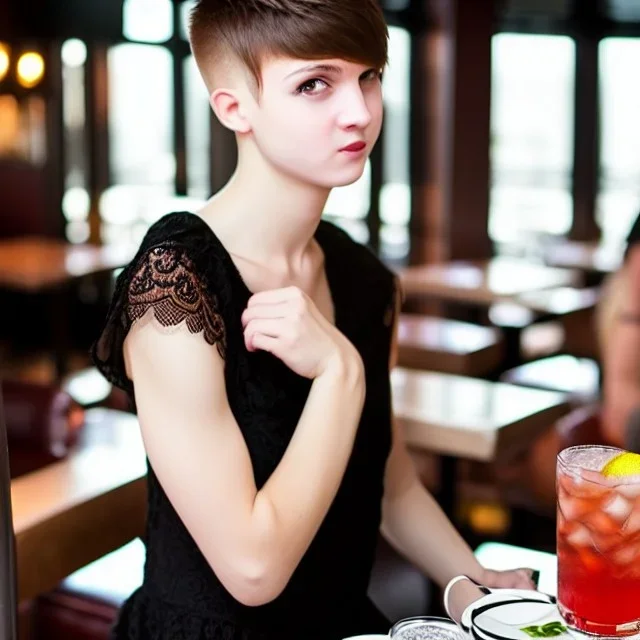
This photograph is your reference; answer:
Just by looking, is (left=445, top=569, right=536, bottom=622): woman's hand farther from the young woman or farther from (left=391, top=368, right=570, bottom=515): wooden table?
(left=391, top=368, right=570, bottom=515): wooden table

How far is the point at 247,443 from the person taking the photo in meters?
1.18

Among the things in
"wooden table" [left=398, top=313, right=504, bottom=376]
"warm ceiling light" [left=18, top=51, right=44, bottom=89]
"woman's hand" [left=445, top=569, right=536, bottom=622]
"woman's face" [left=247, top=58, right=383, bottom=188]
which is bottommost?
"wooden table" [left=398, top=313, right=504, bottom=376]

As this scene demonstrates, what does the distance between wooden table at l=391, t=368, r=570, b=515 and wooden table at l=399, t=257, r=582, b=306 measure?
7.23 feet

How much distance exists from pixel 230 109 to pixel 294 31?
11 centimetres

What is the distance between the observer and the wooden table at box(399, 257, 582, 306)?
17.8 feet

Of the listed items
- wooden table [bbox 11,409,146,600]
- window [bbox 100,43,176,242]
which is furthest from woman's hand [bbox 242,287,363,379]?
window [bbox 100,43,176,242]

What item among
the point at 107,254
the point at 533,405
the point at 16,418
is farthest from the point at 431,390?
the point at 107,254

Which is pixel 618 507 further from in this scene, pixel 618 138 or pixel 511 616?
pixel 618 138

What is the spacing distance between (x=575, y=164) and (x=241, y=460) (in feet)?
26.5

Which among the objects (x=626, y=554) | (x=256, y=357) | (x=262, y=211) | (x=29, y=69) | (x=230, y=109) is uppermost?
(x=29, y=69)

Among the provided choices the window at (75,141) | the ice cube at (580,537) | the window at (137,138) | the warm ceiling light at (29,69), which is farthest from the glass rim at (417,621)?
→ the window at (137,138)

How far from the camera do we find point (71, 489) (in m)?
2.07

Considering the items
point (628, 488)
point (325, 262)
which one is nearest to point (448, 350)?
point (325, 262)

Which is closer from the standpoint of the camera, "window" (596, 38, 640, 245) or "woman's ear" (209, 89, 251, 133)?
"woman's ear" (209, 89, 251, 133)
